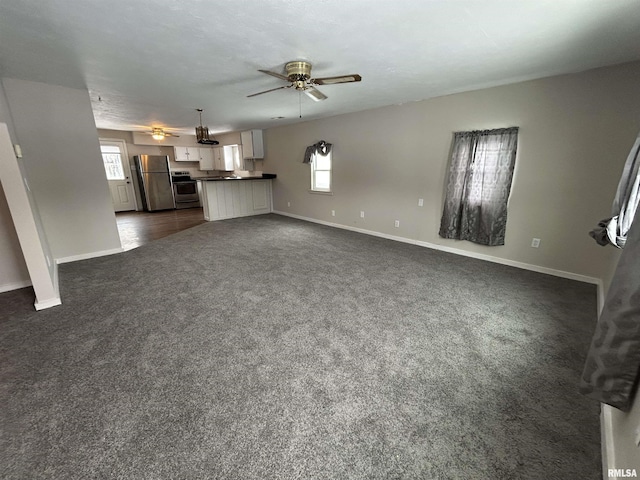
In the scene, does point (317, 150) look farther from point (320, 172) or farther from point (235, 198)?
point (235, 198)

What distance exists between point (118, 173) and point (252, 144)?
411 cm

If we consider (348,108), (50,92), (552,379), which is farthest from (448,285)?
(50,92)

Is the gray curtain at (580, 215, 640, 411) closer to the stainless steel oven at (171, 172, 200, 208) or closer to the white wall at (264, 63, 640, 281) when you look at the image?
the white wall at (264, 63, 640, 281)

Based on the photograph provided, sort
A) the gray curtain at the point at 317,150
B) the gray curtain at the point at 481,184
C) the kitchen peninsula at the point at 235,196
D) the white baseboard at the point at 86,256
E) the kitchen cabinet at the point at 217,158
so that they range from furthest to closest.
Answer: the kitchen cabinet at the point at 217,158 < the kitchen peninsula at the point at 235,196 < the gray curtain at the point at 317,150 < the white baseboard at the point at 86,256 < the gray curtain at the point at 481,184

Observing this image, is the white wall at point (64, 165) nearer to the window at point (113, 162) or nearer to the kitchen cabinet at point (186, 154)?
the window at point (113, 162)

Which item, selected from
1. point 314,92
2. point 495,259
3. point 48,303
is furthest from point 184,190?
point 495,259

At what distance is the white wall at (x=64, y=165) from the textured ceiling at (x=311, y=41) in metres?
0.28

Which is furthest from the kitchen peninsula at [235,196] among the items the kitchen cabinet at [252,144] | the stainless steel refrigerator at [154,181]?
the stainless steel refrigerator at [154,181]

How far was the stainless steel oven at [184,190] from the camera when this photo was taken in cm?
814

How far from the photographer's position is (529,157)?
3.23m

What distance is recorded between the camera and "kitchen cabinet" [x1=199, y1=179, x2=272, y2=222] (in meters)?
6.35

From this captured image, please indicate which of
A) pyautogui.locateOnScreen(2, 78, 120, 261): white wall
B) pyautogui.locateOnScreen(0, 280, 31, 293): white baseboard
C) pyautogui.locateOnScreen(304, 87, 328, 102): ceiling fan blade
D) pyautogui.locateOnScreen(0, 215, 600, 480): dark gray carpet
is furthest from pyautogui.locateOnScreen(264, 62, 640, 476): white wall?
pyautogui.locateOnScreen(0, 280, 31, 293): white baseboard

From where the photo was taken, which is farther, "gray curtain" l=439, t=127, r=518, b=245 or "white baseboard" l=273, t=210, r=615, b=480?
"gray curtain" l=439, t=127, r=518, b=245

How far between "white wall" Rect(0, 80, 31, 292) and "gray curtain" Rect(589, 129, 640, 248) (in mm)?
5461
